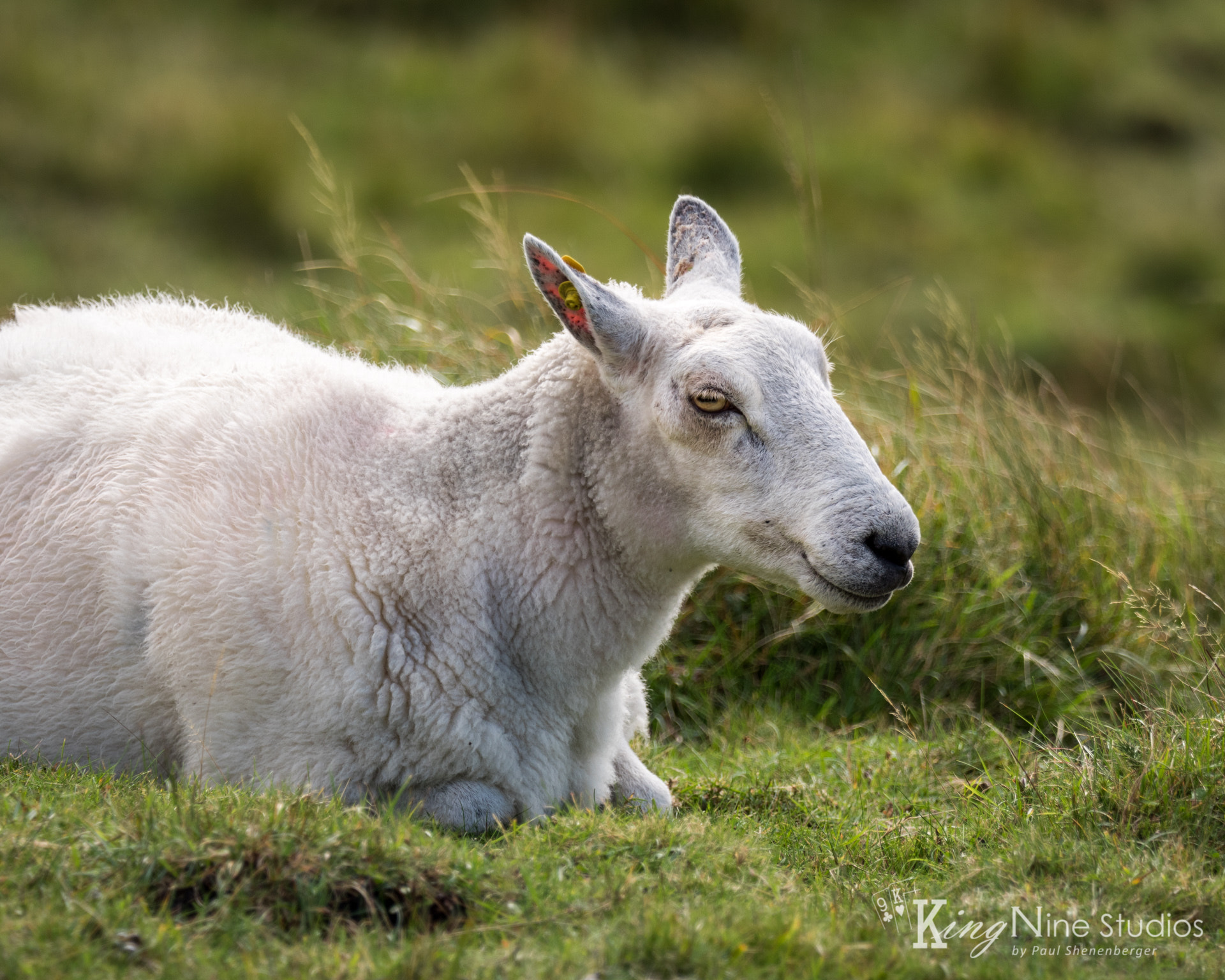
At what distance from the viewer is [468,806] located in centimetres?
389

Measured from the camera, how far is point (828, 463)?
3836 millimetres

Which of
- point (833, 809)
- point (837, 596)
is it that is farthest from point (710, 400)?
point (833, 809)

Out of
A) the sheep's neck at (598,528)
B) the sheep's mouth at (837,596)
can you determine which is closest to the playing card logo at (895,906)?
the sheep's mouth at (837,596)

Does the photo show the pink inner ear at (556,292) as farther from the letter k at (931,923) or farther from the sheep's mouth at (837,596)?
the letter k at (931,923)

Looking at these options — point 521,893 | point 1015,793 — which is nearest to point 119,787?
point 521,893

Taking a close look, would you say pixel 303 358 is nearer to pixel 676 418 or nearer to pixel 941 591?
pixel 676 418

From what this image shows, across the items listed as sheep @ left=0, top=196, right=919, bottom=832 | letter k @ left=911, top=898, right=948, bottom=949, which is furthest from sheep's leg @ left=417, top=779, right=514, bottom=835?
letter k @ left=911, top=898, right=948, bottom=949

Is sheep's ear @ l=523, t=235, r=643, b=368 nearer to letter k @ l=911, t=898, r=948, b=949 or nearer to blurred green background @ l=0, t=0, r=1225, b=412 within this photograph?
letter k @ l=911, t=898, r=948, b=949

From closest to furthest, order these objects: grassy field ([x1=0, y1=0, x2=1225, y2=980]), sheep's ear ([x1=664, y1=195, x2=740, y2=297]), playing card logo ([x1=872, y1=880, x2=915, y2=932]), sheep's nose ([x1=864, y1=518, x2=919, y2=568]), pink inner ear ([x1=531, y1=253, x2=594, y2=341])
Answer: grassy field ([x1=0, y1=0, x2=1225, y2=980]), playing card logo ([x1=872, y1=880, x2=915, y2=932]), sheep's nose ([x1=864, y1=518, x2=919, y2=568]), pink inner ear ([x1=531, y1=253, x2=594, y2=341]), sheep's ear ([x1=664, y1=195, x2=740, y2=297])

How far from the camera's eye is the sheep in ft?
12.8

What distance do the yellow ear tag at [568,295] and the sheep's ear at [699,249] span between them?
2.27 ft

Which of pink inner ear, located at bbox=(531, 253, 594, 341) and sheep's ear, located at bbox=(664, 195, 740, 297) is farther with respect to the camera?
sheep's ear, located at bbox=(664, 195, 740, 297)

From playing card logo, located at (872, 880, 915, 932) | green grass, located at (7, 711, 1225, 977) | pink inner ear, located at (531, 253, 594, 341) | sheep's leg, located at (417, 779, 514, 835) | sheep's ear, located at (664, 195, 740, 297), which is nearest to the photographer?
green grass, located at (7, 711, 1225, 977)

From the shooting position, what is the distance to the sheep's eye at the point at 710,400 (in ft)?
12.8
